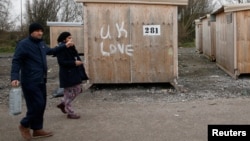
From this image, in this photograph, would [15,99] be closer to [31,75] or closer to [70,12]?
[31,75]

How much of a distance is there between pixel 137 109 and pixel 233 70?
5860 millimetres

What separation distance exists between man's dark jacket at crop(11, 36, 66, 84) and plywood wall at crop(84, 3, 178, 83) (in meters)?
4.46

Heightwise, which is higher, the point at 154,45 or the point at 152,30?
the point at 152,30

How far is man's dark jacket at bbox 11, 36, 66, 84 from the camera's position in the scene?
5641 millimetres

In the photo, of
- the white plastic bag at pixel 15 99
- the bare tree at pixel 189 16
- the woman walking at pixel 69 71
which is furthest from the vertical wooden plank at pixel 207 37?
the bare tree at pixel 189 16

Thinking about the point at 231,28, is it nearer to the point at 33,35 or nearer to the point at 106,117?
the point at 106,117

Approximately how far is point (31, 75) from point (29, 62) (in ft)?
0.69

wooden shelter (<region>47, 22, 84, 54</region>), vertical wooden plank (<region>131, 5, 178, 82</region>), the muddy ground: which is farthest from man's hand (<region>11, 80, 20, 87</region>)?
wooden shelter (<region>47, 22, 84, 54</region>)

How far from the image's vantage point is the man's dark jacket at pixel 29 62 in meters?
5.64

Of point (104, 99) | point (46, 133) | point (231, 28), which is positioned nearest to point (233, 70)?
point (231, 28)

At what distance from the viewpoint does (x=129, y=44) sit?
10.3m

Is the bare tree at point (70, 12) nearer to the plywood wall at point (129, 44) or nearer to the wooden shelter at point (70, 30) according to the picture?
the wooden shelter at point (70, 30)

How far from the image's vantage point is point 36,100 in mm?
5641

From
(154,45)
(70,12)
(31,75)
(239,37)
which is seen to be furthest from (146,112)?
(70,12)
